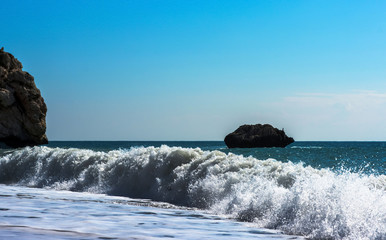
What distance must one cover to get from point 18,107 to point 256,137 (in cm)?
4170

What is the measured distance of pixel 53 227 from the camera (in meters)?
6.41

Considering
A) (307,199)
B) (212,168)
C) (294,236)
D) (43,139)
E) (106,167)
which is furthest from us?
(43,139)

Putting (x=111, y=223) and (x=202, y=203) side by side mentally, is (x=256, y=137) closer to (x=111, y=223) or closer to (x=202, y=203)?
(x=202, y=203)

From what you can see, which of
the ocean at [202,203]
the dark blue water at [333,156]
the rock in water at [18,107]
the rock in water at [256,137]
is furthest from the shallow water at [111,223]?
the rock in water at [256,137]

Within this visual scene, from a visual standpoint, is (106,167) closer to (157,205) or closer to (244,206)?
(157,205)

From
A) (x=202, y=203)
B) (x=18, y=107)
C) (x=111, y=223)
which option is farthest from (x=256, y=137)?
(x=111, y=223)

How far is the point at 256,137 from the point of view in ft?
261

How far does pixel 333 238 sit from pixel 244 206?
266 centimetres

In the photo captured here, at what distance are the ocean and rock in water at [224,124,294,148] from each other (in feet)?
214

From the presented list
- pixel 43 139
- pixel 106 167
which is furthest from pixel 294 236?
pixel 43 139

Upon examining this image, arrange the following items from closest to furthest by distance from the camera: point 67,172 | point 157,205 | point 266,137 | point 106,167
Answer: point 157,205
point 106,167
point 67,172
point 266,137

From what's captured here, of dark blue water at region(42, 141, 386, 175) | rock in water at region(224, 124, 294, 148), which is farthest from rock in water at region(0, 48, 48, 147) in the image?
rock in water at region(224, 124, 294, 148)

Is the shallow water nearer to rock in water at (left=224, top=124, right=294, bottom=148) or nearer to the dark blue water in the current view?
the dark blue water

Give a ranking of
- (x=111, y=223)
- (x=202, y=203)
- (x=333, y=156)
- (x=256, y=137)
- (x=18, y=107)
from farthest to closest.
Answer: (x=256, y=137), (x=18, y=107), (x=333, y=156), (x=202, y=203), (x=111, y=223)
